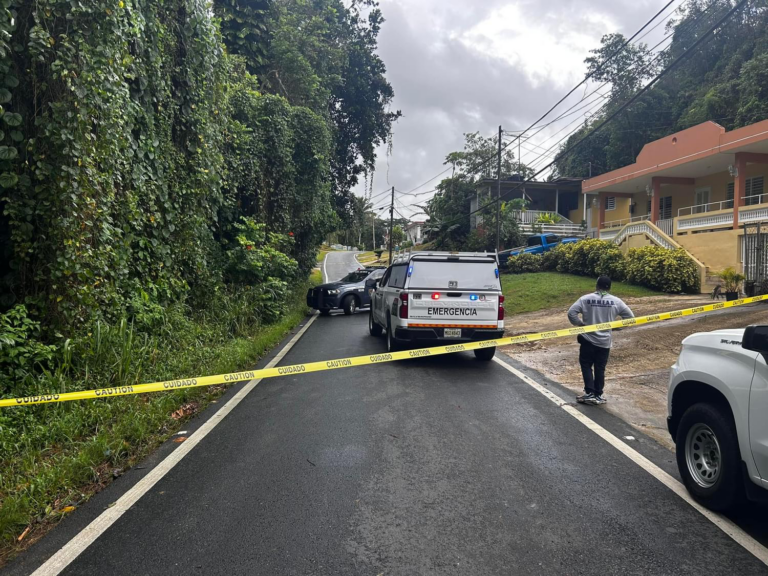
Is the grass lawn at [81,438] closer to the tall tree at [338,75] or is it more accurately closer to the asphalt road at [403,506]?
the asphalt road at [403,506]

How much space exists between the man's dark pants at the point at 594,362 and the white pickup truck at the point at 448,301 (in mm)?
2395

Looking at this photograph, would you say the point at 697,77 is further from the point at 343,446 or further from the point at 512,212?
the point at 343,446

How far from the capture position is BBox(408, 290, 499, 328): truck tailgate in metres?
9.06

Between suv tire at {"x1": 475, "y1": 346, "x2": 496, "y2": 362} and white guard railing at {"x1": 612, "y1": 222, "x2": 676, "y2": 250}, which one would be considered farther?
white guard railing at {"x1": 612, "y1": 222, "x2": 676, "y2": 250}

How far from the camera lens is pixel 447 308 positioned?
357 inches

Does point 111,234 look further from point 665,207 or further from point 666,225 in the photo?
point 665,207

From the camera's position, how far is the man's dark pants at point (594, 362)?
6.59 m

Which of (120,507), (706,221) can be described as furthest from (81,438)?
(706,221)

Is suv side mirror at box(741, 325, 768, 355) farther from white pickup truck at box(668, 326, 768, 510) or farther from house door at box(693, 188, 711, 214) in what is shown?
house door at box(693, 188, 711, 214)

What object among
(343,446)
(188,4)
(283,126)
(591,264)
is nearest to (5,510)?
(343,446)

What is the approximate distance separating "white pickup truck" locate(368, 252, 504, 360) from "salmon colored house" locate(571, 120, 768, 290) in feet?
31.8

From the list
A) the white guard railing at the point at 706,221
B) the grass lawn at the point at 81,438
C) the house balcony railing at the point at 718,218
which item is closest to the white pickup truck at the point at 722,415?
the grass lawn at the point at 81,438

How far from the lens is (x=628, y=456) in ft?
15.9

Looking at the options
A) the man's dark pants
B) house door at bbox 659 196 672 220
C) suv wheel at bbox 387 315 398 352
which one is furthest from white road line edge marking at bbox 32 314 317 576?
house door at bbox 659 196 672 220
